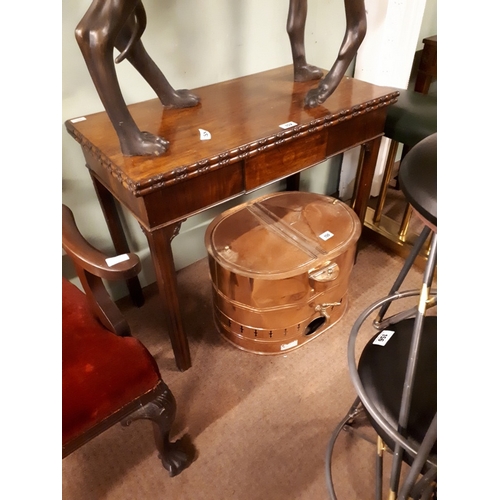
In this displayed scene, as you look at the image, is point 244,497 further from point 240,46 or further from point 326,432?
point 240,46

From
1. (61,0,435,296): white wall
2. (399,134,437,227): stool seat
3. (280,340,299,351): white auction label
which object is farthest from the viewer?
(280,340,299,351): white auction label

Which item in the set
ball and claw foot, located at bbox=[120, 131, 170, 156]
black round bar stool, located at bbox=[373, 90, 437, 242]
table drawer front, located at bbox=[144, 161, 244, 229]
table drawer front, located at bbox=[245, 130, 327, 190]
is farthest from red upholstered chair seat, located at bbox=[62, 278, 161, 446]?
black round bar stool, located at bbox=[373, 90, 437, 242]

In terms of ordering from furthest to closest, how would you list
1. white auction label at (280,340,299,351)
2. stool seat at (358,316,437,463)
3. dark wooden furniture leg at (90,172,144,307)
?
white auction label at (280,340,299,351) → dark wooden furniture leg at (90,172,144,307) → stool seat at (358,316,437,463)

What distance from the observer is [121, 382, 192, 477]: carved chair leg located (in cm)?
91

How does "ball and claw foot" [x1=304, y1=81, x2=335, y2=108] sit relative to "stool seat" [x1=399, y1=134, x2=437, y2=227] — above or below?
below

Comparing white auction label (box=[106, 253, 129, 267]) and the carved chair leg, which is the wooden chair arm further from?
the carved chair leg

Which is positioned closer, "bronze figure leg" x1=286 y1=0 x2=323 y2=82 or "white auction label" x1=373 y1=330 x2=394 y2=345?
"white auction label" x1=373 y1=330 x2=394 y2=345

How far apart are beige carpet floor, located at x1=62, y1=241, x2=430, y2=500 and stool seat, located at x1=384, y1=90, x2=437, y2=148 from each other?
718 millimetres

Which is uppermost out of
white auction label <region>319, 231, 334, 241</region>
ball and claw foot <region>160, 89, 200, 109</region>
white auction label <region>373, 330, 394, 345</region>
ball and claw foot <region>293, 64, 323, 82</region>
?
ball and claw foot <region>293, 64, 323, 82</region>

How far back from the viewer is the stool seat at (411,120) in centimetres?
149

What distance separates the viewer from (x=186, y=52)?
131 centimetres

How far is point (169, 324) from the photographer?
1199 millimetres

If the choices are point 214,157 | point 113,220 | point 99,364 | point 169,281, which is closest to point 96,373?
point 99,364
